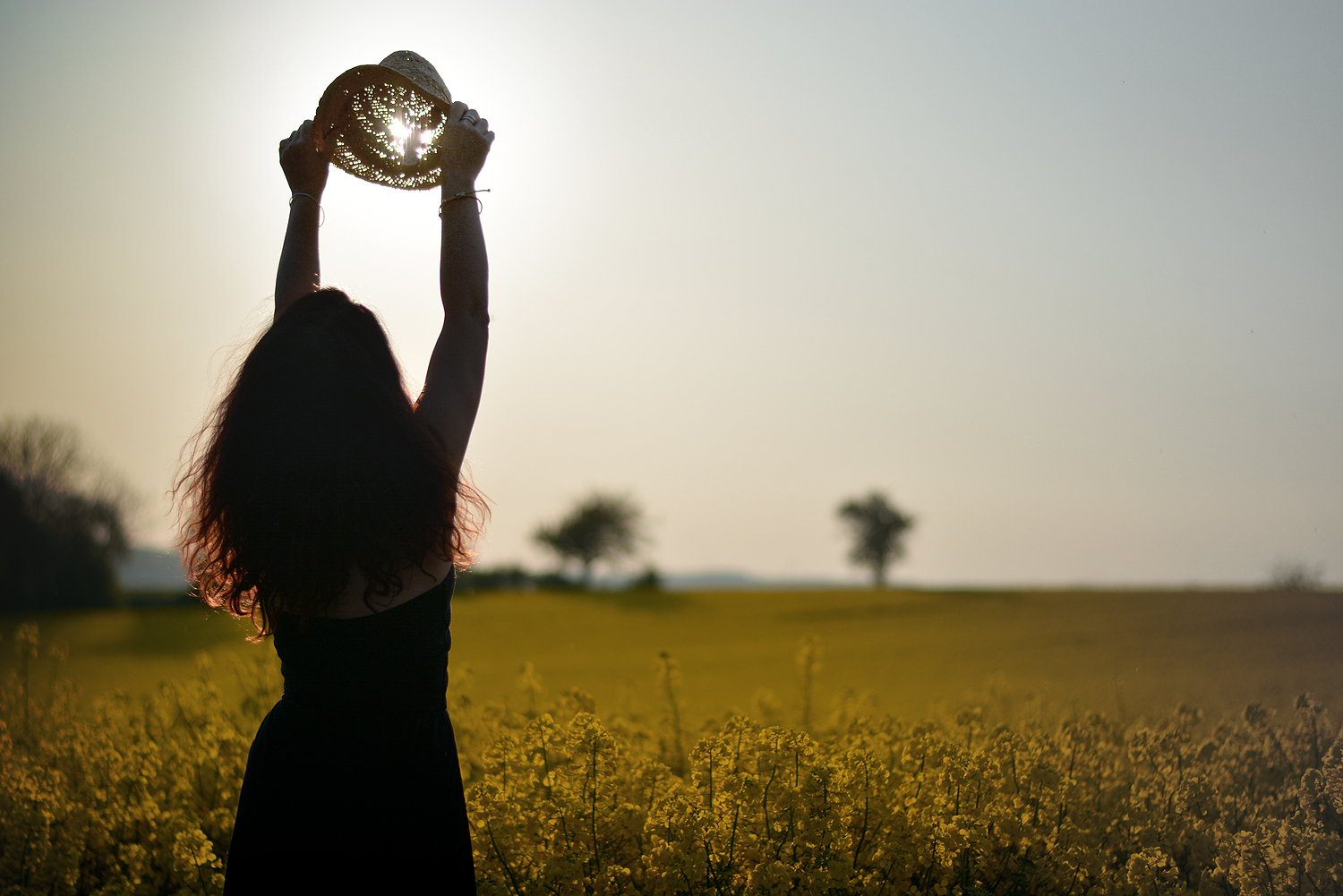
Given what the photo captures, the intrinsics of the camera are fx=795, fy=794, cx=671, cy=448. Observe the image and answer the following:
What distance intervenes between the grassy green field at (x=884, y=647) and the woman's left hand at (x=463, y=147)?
2.66m

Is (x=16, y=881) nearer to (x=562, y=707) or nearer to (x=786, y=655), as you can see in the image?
(x=562, y=707)

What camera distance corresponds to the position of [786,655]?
1085cm

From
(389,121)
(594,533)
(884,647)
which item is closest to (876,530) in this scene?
(594,533)

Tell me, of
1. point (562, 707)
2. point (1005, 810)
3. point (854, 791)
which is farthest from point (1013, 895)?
point (562, 707)

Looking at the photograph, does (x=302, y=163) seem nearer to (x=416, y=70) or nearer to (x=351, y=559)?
(x=416, y=70)

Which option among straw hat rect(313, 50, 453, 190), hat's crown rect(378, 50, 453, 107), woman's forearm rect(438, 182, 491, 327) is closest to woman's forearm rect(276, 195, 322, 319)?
straw hat rect(313, 50, 453, 190)

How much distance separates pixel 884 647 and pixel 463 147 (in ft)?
34.8

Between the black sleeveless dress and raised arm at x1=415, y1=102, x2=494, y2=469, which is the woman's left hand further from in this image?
the black sleeveless dress

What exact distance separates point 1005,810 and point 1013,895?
0.32 metres

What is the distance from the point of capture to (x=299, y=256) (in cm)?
193

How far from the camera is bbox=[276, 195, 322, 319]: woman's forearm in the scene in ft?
6.25

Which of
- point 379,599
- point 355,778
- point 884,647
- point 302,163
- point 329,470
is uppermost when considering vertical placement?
point 302,163

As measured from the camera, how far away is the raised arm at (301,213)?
1.91 meters

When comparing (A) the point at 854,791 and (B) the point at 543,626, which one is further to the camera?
(B) the point at 543,626
